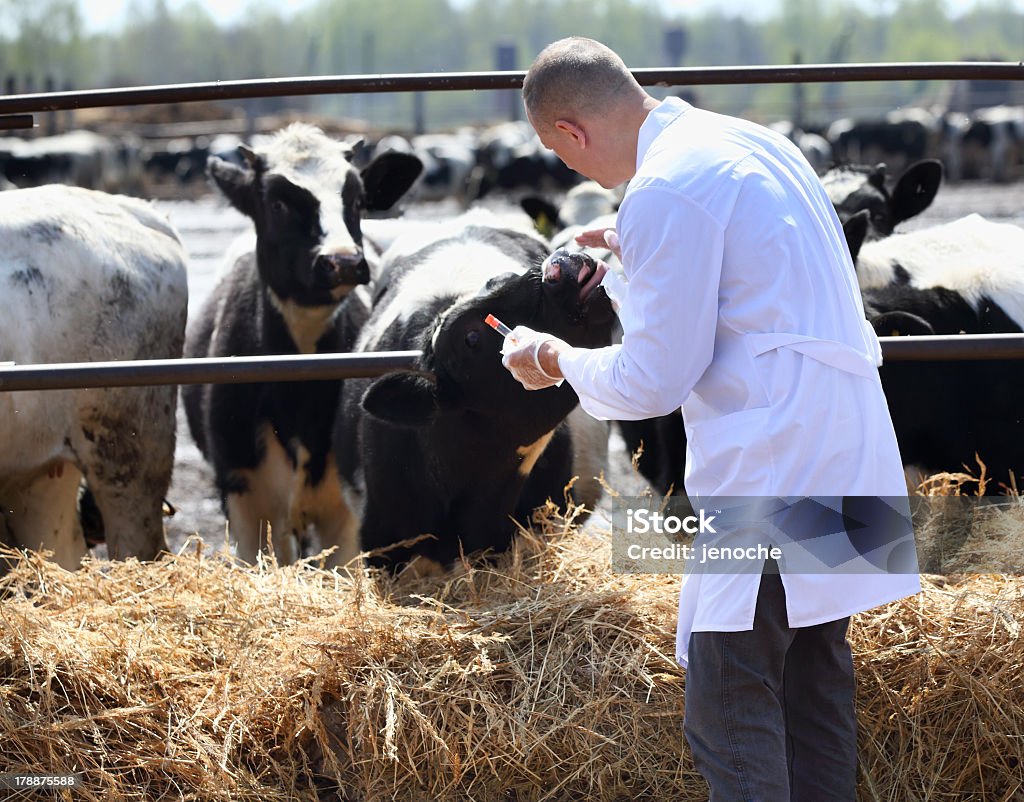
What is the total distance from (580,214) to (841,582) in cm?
599

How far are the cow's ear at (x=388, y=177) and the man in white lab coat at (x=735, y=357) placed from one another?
3517 mm

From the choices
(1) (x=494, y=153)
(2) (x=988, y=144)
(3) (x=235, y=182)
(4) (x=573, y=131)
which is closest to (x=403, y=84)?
(4) (x=573, y=131)

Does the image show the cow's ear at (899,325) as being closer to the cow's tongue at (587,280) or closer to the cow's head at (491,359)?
the cow's head at (491,359)

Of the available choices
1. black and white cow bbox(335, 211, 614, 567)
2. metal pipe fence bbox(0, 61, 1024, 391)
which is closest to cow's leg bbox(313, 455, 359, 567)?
black and white cow bbox(335, 211, 614, 567)

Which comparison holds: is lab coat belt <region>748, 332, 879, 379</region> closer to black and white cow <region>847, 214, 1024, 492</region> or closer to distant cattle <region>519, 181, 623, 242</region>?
black and white cow <region>847, 214, 1024, 492</region>

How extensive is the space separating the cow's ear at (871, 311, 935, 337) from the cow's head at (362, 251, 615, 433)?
1.10 metres

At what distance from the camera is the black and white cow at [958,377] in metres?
4.43

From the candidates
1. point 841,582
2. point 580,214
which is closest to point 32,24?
point 580,214

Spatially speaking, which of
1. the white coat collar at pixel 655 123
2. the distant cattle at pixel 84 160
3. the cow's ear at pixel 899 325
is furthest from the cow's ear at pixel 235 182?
the distant cattle at pixel 84 160

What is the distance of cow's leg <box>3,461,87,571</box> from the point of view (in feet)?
15.8

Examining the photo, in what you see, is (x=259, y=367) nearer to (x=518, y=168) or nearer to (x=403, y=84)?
(x=403, y=84)

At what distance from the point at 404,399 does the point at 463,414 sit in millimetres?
317

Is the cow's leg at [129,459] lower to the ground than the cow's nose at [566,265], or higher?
lower

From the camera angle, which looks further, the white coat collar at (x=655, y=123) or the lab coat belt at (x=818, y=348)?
the white coat collar at (x=655, y=123)
